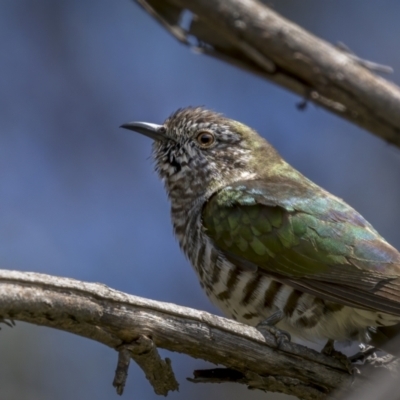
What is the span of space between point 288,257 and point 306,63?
1.39 metres

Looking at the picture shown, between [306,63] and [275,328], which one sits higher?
[306,63]

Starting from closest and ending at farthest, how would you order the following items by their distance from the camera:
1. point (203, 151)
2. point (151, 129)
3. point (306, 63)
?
point (306, 63)
point (203, 151)
point (151, 129)

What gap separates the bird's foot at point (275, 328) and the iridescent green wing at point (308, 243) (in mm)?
217

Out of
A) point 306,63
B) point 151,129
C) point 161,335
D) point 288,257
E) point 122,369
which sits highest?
point 306,63

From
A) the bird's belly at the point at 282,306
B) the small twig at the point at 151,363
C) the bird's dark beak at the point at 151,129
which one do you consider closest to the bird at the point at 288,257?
the bird's belly at the point at 282,306

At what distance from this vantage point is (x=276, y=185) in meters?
5.40

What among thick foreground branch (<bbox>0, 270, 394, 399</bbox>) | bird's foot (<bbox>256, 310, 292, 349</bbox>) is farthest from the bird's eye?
thick foreground branch (<bbox>0, 270, 394, 399</bbox>)

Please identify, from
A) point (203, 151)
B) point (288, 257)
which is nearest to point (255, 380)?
point (288, 257)

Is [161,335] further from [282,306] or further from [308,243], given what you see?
[308,243]

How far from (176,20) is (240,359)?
8.83 feet

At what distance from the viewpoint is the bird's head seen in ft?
19.2

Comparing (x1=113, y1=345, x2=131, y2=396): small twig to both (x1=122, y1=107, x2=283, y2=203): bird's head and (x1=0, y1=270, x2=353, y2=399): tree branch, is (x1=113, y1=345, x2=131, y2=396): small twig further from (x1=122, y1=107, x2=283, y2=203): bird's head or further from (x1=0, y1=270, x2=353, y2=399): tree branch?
(x1=122, y1=107, x2=283, y2=203): bird's head

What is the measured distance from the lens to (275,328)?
440 centimetres

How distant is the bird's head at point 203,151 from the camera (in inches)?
230
